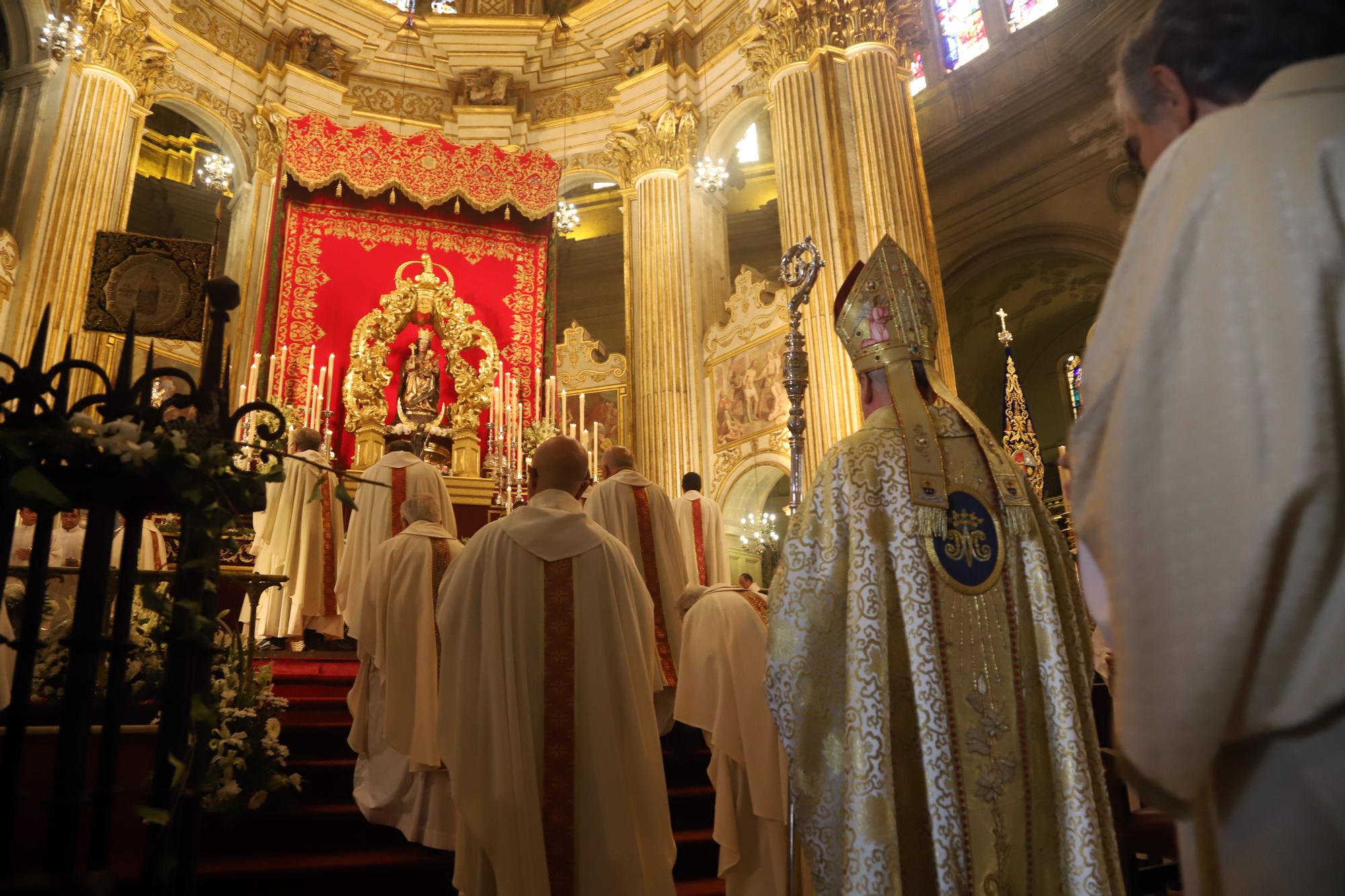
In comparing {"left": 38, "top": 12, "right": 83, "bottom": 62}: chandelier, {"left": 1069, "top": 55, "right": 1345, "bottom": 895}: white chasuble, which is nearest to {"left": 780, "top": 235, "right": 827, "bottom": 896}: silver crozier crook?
{"left": 1069, "top": 55, "right": 1345, "bottom": 895}: white chasuble

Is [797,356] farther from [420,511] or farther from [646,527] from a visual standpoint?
[420,511]

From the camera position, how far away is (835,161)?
1021cm

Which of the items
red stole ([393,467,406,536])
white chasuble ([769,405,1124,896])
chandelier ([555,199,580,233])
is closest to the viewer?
white chasuble ([769,405,1124,896])

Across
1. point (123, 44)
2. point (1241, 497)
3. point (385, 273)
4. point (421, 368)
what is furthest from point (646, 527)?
point (123, 44)

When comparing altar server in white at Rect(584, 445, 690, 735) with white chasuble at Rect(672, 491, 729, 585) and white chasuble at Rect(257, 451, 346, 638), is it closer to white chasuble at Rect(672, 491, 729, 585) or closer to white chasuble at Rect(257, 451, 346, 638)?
white chasuble at Rect(672, 491, 729, 585)

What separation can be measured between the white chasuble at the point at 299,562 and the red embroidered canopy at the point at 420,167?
5688mm

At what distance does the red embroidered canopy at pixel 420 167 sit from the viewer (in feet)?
36.0

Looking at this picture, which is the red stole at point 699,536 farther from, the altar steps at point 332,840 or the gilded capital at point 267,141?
the gilded capital at point 267,141

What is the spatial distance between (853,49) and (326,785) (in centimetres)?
991

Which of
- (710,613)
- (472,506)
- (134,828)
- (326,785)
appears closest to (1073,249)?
(472,506)

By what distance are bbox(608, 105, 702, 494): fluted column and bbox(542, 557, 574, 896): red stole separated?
8597 millimetres

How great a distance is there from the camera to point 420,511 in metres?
4.79

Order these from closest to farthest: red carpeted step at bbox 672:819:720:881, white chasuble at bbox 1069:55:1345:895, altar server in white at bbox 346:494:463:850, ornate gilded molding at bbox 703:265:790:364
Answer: white chasuble at bbox 1069:55:1345:895 < altar server in white at bbox 346:494:463:850 < red carpeted step at bbox 672:819:720:881 < ornate gilded molding at bbox 703:265:790:364

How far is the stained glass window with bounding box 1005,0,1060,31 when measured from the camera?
13.5 metres
